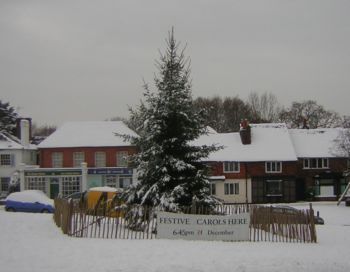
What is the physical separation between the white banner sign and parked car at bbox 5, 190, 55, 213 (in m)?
15.6

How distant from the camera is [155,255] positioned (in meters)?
16.4

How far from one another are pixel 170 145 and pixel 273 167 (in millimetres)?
33636

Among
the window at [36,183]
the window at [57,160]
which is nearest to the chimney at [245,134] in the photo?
the window at [57,160]

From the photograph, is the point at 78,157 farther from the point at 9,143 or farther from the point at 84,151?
the point at 9,143

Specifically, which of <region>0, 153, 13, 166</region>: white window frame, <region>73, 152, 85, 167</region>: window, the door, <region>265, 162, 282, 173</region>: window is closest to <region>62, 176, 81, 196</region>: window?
the door

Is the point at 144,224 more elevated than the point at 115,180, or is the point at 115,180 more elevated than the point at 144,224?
the point at 115,180

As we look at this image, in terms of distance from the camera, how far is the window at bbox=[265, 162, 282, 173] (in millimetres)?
55125

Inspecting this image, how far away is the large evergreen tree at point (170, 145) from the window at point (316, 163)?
115 ft

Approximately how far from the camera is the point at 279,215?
21.8 m

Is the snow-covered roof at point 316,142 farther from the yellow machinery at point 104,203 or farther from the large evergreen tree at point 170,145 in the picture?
the large evergreen tree at point 170,145

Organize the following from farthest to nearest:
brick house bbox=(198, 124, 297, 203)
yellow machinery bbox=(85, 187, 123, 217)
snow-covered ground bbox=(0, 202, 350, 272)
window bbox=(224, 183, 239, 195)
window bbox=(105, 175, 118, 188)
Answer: window bbox=(224, 183, 239, 195)
brick house bbox=(198, 124, 297, 203)
window bbox=(105, 175, 118, 188)
yellow machinery bbox=(85, 187, 123, 217)
snow-covered ground bbox=(0, 202, 350, 272)

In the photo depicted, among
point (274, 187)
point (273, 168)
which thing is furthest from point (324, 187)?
point (273, 168)

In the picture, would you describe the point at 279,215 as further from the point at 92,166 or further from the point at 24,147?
the point at 24,147

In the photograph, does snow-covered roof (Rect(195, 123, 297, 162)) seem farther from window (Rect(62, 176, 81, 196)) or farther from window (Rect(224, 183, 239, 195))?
window (Rect(62, 176, 81, 196))
